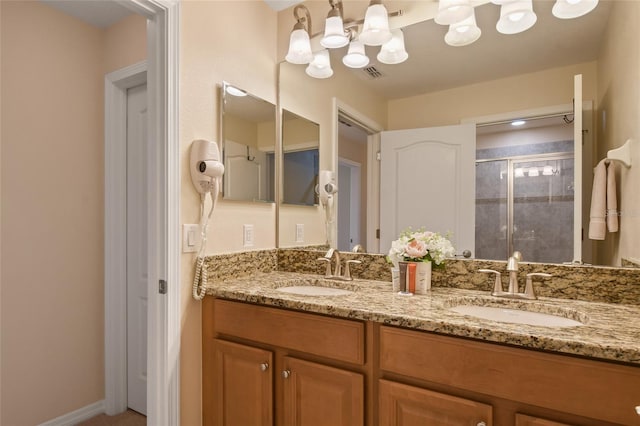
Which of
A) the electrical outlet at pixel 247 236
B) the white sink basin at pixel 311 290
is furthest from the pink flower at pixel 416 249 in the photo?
the electrical outlet at pixel 247 236

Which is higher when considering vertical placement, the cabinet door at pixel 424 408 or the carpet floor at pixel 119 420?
the cabinet door at pixel 424 408

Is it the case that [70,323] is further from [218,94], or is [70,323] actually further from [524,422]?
[524,422]

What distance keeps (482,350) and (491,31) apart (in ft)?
4.37

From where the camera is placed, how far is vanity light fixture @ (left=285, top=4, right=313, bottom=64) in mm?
1885

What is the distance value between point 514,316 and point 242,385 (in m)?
1.09

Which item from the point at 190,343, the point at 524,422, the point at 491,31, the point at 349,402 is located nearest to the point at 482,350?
the point at 524,422

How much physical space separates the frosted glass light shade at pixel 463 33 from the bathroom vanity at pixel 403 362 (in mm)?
1106

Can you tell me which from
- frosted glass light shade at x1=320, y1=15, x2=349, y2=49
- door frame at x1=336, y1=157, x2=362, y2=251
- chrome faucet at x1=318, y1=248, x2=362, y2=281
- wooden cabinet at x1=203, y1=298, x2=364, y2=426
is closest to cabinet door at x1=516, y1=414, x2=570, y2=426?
wooden cabinet at x1=203, y1=298, x2=364, y2=426

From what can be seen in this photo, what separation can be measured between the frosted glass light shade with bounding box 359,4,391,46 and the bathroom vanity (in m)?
1.16

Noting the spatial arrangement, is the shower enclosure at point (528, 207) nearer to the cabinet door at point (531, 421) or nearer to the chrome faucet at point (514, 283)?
the chrome faucet at point (514, 283)

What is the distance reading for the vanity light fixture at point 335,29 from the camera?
176 cm

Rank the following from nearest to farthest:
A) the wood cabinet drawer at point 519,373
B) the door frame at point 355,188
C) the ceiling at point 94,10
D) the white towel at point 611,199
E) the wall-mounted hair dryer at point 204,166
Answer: the wood cabinet drawer at point 519,373 → the white towel at point 611,199 → the wall-mounted hair dryer at point 204,166 → the door frame at point 355,188 → the ceiling at point 94,10

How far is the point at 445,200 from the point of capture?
165 cm

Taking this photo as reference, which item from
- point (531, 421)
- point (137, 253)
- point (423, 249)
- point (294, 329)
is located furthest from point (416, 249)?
point (137, 253)
